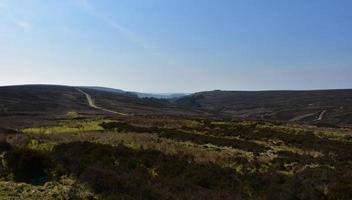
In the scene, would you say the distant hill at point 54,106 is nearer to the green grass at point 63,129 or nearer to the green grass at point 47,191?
the green grass at point 63,129

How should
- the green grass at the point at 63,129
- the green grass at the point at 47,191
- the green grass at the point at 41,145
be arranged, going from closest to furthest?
1. the green grass at the point at 47,191
2. the green grass at the point at 41,145
3. the green grass at the point at 63,129

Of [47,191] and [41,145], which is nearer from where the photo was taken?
[47,191]

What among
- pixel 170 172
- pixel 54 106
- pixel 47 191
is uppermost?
pixel 47 191

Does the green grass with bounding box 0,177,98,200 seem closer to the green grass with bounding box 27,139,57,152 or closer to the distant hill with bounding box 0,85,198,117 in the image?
the green grass with bounding box 27,139,57,152

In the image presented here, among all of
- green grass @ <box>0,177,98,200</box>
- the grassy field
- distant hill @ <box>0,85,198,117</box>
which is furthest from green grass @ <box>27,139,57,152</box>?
distant hill @ <box>0,85,198,117</box>

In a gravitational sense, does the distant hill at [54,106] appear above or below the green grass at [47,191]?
below

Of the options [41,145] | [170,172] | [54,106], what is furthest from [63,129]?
[54,106]

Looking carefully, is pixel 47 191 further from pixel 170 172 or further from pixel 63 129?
pixel 63 129

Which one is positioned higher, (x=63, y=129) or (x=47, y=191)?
(x=47, y=191)

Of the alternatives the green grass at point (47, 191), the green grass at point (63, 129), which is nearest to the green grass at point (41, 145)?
the green grass at point (47, 191)

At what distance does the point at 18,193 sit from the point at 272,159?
14.2 m

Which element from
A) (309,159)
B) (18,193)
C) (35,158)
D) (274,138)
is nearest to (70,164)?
(35,158)

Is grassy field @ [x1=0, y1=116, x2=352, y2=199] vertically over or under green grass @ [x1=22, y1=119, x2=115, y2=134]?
over

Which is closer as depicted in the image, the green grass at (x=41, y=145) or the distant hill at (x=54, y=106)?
the green grass at (x=41, y=145)
